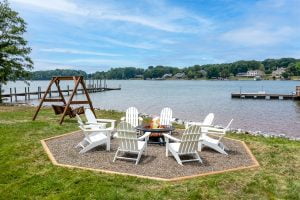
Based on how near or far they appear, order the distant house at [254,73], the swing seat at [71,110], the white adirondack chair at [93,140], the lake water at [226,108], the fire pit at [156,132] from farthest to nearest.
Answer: the distant house at [254,73] → the lake water at [226,108] → the swing seat at [71,110] → the fire pit at [156,132] → the white adirondack chair at [93,140]

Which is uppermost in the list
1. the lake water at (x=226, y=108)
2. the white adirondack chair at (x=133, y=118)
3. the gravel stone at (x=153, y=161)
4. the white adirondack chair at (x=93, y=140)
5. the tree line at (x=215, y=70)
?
the tree line at (x=215, y=70)

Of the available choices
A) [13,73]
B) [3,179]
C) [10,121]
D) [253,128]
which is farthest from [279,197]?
[13,73]

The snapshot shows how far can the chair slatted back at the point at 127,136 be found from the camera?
7.57 meters

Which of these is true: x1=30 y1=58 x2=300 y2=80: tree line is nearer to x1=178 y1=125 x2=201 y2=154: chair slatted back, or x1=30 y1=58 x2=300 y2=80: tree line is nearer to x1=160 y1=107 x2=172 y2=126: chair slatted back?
x1=160 y1=107 x2=172 y2=126: chair slatted back

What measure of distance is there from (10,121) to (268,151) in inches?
445

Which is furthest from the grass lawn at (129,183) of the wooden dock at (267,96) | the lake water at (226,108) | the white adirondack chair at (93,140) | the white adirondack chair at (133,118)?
the wooden dock at (267,96)

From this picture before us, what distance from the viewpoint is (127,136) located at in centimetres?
763

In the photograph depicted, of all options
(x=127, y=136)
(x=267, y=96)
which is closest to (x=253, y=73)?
(x=267, y=96)

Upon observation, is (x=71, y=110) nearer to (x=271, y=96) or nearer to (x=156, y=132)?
(x=156, y=132)

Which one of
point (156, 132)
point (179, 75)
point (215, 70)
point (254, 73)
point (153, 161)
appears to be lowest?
point (153, 161)

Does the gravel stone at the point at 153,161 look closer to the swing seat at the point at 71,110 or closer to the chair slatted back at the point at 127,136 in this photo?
the chair slatted back at the point at 127,136

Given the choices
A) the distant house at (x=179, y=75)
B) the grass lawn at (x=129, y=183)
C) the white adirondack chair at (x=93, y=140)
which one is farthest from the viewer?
the distant house at (x=179, y=75)

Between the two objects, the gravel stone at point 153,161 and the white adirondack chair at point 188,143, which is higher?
the white adirondack chair at point 188,143

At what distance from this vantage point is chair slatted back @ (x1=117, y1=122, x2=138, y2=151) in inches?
298
